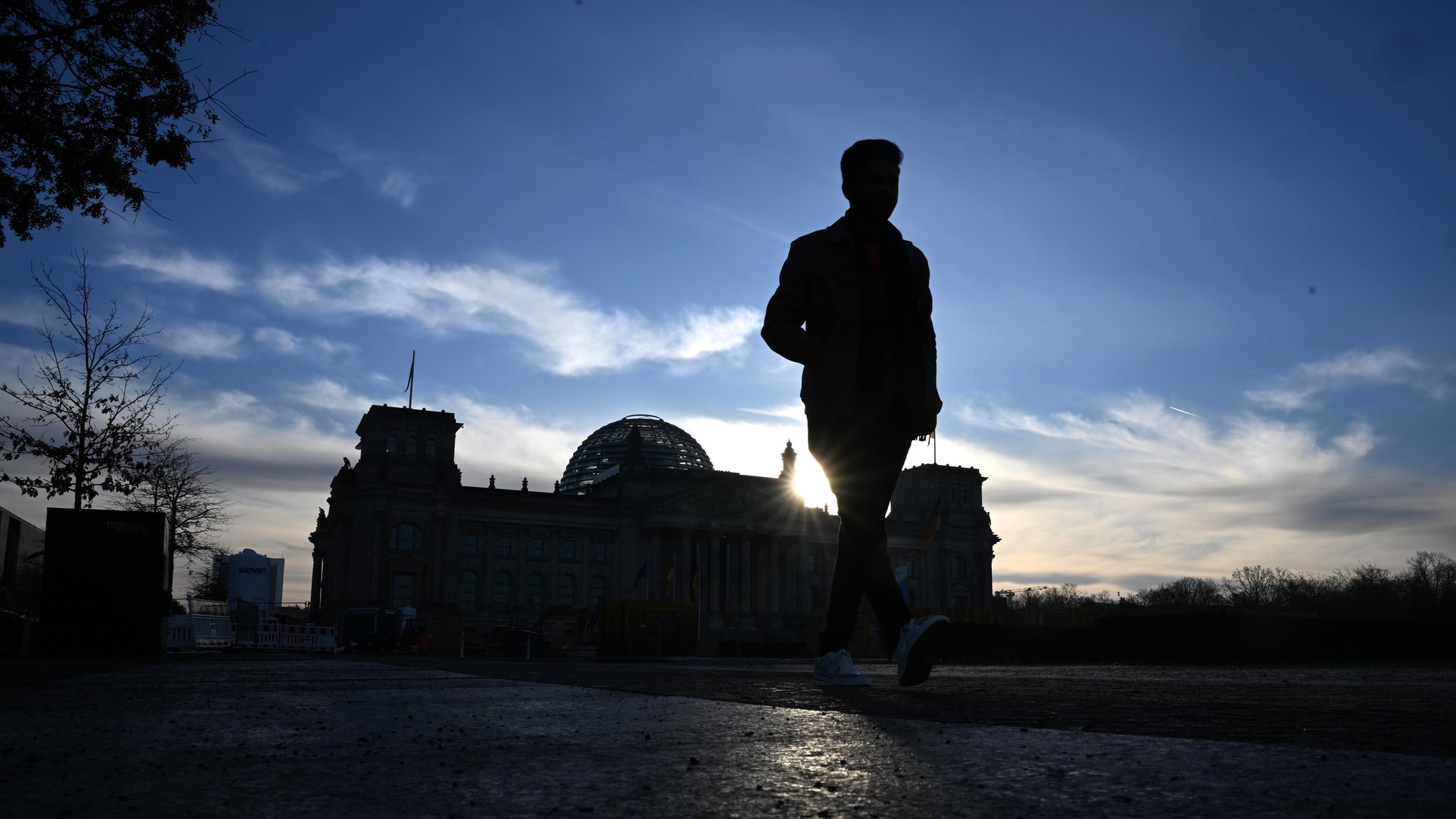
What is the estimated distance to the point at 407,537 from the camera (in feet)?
251

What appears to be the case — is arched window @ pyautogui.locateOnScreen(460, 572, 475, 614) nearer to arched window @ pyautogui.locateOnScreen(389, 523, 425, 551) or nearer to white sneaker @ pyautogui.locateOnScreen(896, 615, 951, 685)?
arched window @ pyautogui.locateOnScreen(389, 523, 425, 551)

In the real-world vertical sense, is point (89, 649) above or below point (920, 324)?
below

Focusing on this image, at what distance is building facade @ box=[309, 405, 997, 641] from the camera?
249ft

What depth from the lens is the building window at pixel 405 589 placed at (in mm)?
75438

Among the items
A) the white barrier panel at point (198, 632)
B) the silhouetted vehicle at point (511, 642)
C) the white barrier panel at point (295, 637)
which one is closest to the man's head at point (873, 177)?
the white barrier panel at point (198, 632)

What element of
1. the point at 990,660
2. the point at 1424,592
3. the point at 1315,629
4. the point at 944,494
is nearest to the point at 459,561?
the point at 944,494

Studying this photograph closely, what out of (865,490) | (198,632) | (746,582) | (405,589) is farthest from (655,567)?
(865,490)

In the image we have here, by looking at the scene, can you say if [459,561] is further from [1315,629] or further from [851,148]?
[851,148]

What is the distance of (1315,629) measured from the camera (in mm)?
26312

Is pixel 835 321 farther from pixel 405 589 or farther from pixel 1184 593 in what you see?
pixel 1184 593

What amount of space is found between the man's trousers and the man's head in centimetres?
114

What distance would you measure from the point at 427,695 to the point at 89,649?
709 inches

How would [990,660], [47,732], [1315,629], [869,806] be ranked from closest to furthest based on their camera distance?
1. [869,806]
2. [47,732]
3. [1315,629]
4. [990,660]

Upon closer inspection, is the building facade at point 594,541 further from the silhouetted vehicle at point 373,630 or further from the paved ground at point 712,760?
the paved ground at point 712,760
